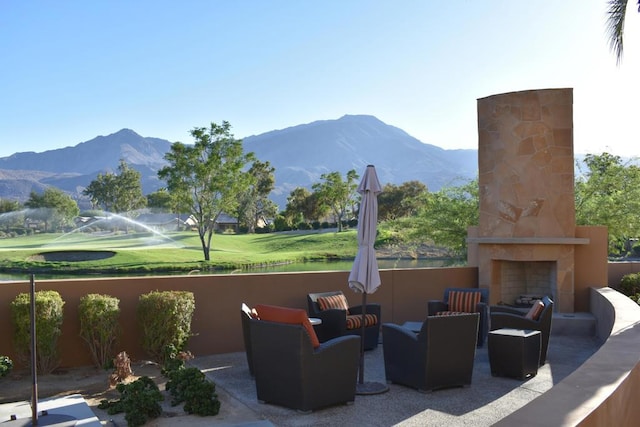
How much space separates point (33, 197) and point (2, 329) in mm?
61924

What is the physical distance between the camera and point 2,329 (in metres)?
6.75

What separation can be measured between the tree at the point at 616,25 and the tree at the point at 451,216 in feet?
27.4

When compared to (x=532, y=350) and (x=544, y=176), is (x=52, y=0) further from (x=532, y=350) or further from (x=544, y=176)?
(x=532, y=350)

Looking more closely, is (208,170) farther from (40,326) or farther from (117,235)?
(40,326)

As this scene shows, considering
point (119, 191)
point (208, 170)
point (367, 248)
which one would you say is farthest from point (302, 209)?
point (367, 248)

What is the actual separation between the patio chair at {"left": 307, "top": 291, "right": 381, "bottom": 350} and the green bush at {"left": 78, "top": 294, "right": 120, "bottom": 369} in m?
2.52

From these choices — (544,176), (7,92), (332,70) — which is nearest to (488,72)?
(544,176)

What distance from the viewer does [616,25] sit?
31.7 feet

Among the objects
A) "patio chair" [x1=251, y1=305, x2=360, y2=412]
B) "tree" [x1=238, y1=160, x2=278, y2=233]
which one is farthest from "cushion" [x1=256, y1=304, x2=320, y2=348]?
"tree" [x1=238, y1=160, x2=278, y2=233]

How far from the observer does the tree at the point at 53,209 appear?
5853 cm

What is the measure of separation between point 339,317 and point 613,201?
1203 cm

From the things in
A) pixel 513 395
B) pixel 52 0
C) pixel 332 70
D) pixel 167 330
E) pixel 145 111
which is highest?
pixel 145 111

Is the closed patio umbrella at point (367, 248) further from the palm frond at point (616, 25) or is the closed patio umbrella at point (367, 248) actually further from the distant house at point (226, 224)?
the distant house at point (226, 224)

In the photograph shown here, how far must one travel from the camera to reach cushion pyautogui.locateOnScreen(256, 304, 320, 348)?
5281 millimetres
